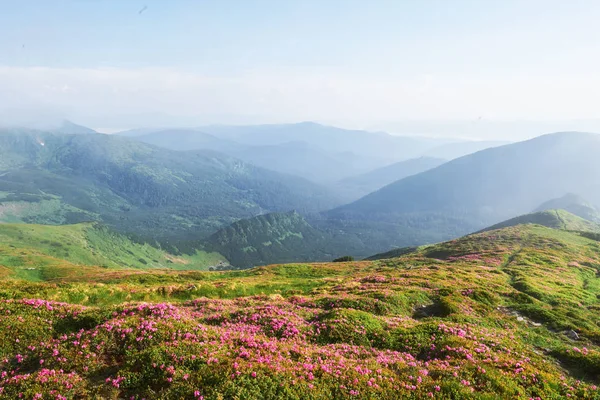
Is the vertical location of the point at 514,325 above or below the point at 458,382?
below

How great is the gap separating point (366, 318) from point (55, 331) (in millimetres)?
18575

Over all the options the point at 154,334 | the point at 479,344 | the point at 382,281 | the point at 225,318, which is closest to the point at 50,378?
the point at 154,334

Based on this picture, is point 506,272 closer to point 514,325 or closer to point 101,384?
point 514,325

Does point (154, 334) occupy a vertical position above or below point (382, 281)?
above

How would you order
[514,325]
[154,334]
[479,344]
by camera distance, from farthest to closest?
[514,325] < [479,344] < [154,334]

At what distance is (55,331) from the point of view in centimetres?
1664

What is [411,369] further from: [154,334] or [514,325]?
[514,325]

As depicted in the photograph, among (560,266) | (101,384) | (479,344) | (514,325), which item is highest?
(101,384)

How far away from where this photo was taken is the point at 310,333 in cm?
2036

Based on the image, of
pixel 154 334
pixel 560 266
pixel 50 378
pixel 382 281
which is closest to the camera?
pixel 50 378

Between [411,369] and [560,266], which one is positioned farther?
[560,266]

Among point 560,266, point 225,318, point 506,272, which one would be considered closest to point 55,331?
point 225,318

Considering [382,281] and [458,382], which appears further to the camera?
[382,281]

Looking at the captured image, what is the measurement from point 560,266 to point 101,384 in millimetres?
84390
